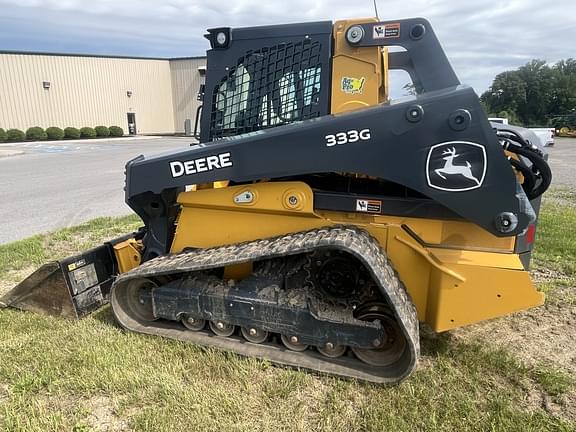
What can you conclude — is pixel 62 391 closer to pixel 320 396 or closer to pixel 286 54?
pixel 320 396

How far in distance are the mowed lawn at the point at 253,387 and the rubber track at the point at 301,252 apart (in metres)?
0.08

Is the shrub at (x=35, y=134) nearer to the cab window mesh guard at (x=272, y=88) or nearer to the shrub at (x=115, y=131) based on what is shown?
the shrub at (x=115, y=131)

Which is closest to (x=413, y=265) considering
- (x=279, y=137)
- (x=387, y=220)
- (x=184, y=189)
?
(x=387, y=220)

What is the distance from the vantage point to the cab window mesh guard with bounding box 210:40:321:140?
343 centimetres

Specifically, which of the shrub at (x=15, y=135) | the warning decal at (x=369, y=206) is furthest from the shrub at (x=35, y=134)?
the warning decal at (x=369, y=206)

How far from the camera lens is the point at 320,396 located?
112 inches

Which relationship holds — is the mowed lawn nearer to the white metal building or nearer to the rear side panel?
the rear side panel

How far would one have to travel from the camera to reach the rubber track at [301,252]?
9.06 ft

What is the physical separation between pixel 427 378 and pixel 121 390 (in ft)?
6.27

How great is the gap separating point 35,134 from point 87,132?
12.1 feet

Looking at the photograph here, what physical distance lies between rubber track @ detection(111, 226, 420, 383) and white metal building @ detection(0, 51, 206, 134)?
33.1 m

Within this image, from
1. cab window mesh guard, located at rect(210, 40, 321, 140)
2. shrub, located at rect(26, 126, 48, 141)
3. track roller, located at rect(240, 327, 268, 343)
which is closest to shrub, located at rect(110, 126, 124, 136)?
shrub, located at rect(26, 126, 48, 141)

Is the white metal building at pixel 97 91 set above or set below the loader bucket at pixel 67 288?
above

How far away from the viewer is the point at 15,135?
1203 inches
